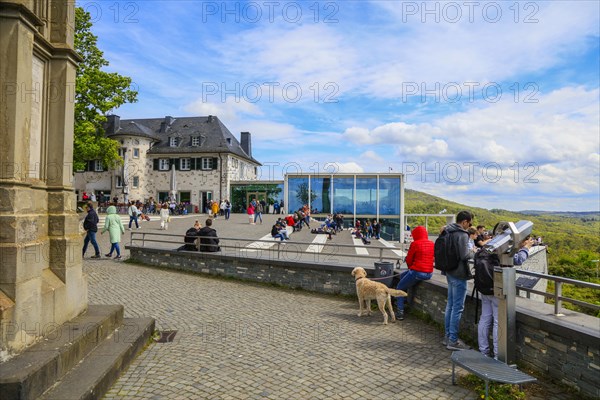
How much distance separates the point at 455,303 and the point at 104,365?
469cm

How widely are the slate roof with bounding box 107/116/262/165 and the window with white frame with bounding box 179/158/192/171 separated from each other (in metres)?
0.93

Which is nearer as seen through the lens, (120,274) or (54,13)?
(54,13)

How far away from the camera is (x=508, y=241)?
4.95m

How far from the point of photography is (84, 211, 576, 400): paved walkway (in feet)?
15.0

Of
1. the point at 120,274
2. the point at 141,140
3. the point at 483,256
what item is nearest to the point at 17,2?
the point at 483,256

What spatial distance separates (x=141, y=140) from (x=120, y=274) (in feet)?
130

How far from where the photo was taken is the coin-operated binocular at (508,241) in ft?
16.2

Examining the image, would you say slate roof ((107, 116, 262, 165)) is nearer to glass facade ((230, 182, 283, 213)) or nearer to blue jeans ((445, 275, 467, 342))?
glass facade ((230, 182, 283, 213))

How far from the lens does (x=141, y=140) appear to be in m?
48.4

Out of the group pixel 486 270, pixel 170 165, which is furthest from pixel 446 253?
pixel 170 165

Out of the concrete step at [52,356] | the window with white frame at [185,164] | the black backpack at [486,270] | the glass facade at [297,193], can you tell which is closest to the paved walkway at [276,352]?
the concrete step at [52,356]

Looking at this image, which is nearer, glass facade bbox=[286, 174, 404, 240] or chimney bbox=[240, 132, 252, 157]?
glass facade bbox=[286, 174, 404, 240]

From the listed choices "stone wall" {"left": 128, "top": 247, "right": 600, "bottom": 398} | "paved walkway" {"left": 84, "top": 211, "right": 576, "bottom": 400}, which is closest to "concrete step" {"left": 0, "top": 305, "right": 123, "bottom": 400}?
"paved walkway" {"left": 84, "top": 211, "right": 576, "bottom": 400}

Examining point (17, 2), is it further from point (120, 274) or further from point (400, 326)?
point (120, 274)
